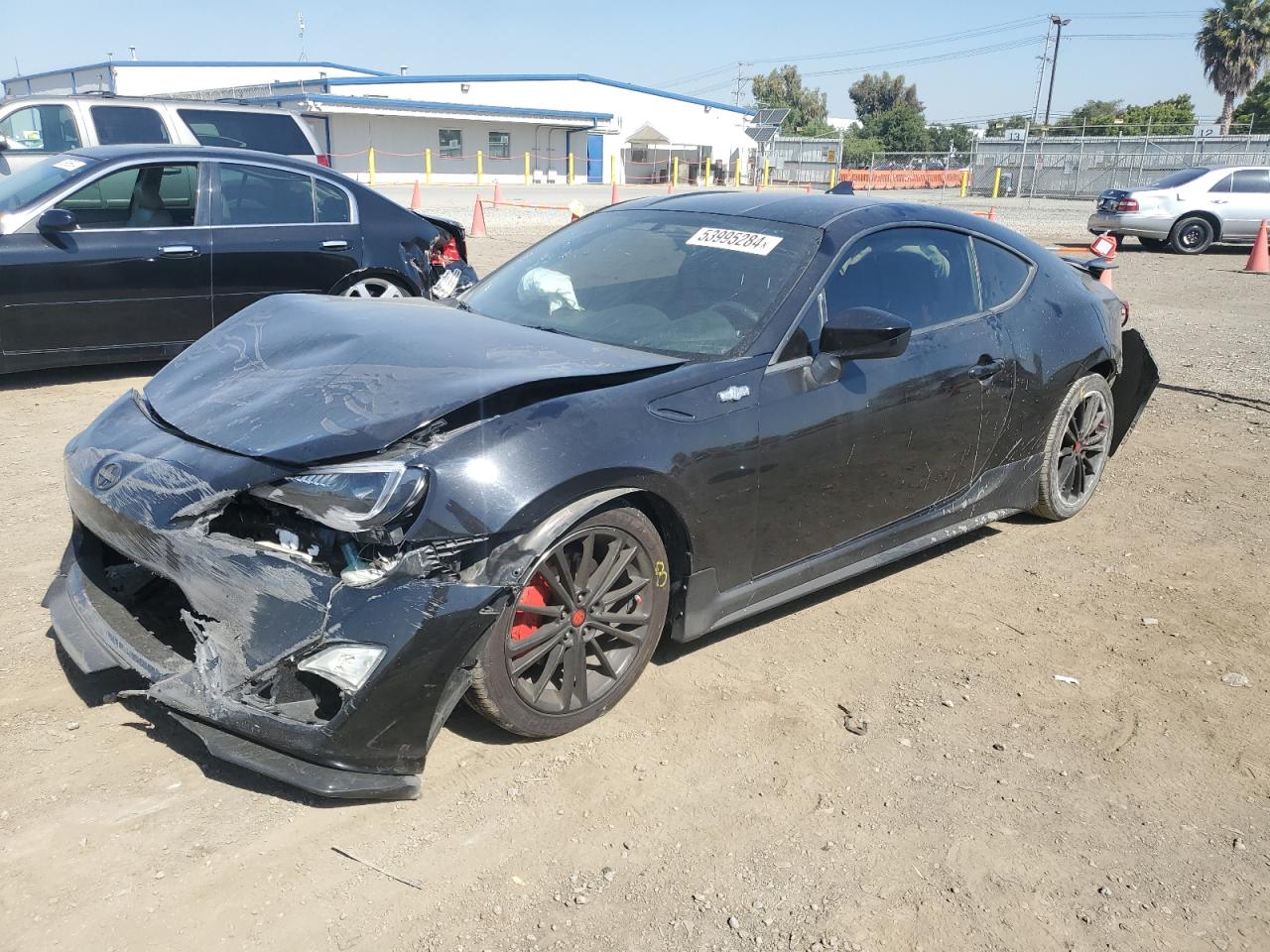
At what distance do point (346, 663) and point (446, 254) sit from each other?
6313mm

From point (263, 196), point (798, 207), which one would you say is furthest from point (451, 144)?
point (798, 207)

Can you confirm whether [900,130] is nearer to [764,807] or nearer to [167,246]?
[167,246]

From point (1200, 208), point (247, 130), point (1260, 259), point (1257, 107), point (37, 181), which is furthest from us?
point (1257, 107)

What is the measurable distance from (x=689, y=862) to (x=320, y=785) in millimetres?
959

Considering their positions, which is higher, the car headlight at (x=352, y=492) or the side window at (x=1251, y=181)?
the side window at (x=1251, y=181)

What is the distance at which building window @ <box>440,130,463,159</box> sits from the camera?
50812 millimetres

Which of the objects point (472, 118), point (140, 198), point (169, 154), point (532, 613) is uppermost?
point (472, 118)

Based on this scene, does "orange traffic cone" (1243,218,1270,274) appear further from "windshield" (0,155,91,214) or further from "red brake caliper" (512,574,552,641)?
"red brake caliper" (512,574,552,641)

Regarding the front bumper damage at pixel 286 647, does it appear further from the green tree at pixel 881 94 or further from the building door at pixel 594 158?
the green tree at pixel 881 94

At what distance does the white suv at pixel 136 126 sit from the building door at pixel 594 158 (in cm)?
4590

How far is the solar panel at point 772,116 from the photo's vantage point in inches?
2032

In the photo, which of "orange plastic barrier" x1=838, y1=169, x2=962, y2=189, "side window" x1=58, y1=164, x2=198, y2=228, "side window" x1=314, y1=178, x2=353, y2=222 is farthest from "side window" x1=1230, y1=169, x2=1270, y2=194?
"orange plastic barrier" x1=838, y1=169, x2=962, y2=189

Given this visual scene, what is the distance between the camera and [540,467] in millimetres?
2900

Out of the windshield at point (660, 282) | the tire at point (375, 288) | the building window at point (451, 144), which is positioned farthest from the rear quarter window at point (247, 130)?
the building window at point (451, 144)
